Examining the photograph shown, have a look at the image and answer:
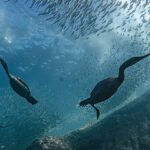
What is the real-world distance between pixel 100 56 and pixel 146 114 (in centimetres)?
1336

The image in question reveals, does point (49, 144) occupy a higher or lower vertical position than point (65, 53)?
higher

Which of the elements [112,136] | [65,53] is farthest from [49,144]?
[65,53]

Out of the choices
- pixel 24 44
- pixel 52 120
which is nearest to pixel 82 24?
pixel 24 44

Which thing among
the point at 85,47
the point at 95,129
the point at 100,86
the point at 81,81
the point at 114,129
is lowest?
the point at 81,81

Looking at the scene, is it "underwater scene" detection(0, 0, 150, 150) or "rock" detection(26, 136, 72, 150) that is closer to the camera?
"rock" detection(26, 136, 72, 150)

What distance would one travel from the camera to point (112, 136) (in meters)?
5.42

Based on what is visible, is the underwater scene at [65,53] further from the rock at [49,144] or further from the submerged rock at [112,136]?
the rock at [49,144]

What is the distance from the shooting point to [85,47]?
18578mm

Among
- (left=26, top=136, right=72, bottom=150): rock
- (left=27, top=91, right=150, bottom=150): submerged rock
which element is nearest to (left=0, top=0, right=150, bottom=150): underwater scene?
(left=27, top=91, right=150, bottom=150): submerged rock

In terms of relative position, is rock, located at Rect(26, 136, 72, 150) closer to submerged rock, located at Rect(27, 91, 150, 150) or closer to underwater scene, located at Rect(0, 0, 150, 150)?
submerged rock, located at Rect(27, 91, 150, 150)

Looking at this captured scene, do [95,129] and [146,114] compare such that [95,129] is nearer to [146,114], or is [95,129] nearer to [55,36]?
[146,114]

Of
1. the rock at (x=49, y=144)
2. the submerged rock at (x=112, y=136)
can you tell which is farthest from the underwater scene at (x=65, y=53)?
the rock at (x=49, y=144)

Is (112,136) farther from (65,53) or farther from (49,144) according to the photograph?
(65,53)

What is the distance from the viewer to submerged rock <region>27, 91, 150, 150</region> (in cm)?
495
